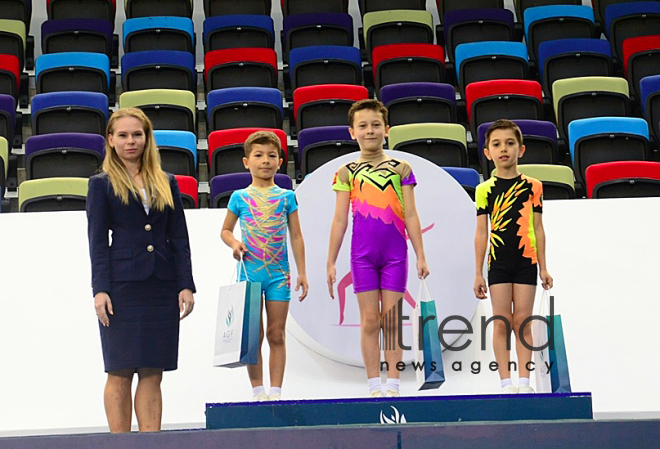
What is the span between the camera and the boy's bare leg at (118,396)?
292 cm

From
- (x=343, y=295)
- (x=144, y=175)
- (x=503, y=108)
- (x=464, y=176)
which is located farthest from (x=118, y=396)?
(x=503, y=108)

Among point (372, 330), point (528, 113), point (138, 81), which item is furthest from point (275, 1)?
point (372, 330)

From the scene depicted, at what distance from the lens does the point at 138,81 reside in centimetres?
704

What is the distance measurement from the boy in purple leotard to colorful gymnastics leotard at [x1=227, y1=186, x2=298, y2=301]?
0.19 meters

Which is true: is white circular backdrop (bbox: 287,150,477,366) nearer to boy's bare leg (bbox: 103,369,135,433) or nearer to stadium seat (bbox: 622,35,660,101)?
boy's bare leg (bbox: 103,369,135,433)

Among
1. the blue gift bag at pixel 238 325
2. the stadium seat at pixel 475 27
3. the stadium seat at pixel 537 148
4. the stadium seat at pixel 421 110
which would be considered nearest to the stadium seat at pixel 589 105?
the stadium seat at pixel 537 148

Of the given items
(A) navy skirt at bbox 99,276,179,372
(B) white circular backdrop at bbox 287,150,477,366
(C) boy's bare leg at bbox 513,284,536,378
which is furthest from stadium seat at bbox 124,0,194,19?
(A) navy skirt at bbox 99,276,179,372

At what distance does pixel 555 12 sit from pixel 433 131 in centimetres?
246

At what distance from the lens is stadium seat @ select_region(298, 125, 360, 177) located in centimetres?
603

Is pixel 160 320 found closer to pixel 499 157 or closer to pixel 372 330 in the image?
pixel 372 330

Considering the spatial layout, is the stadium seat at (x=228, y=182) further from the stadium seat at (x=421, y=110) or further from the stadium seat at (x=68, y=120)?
the stadium seat at (x=421, y=110)

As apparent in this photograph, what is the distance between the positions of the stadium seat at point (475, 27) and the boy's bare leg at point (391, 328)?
456 cm

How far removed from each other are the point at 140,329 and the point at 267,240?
0.75 metres

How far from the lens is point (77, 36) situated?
24.8 feet
